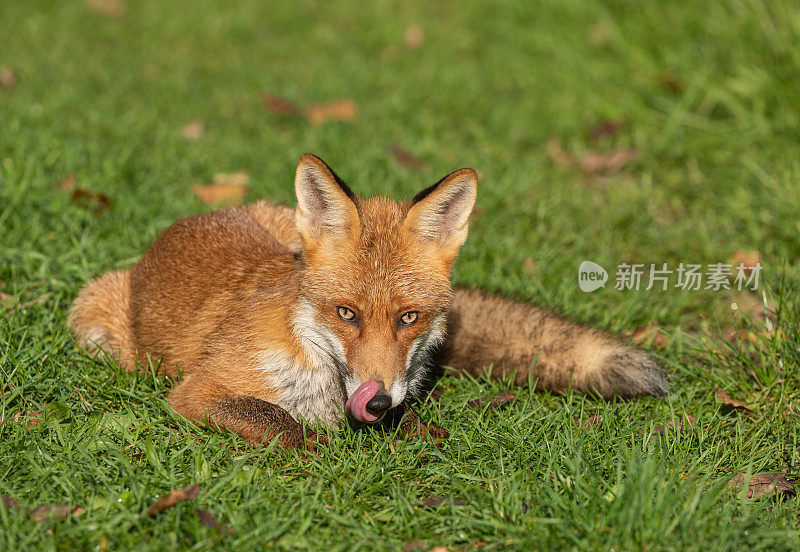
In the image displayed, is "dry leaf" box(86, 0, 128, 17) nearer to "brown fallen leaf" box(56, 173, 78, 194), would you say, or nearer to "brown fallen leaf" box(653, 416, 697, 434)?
"brown fallen leaf" box(56, 173, 78, 194)

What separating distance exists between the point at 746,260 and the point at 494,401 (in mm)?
2662

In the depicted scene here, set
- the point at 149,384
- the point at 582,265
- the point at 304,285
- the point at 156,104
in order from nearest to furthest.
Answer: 1. the point at 304,285
2. the point at 149,384
3. the point at 582,265
4. the point at 156,104

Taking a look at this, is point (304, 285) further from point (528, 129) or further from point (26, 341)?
point (528, 129)

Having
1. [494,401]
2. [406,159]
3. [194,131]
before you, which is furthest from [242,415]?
[194,131]

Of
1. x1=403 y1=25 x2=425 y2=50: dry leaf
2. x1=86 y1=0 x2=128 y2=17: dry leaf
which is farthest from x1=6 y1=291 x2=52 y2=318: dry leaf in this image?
x1=86 y1=0 x2=128 y2=17: dry leaf

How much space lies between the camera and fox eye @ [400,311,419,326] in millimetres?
3455

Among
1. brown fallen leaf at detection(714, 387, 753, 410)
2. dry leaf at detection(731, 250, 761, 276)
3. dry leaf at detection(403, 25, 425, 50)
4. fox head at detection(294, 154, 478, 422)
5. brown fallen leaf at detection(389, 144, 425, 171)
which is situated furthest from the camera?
dry leaf at detection(403, 25, 425, 50)

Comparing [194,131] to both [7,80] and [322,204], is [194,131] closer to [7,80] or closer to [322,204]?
[7,80]

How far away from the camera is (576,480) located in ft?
10.8

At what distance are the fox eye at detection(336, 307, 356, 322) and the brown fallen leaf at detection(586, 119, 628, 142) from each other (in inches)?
197

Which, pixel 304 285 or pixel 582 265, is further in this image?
pixel 582 265

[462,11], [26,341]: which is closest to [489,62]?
[462,11]

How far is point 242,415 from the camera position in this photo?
3.63 meters

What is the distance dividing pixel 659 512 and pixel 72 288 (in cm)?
362
